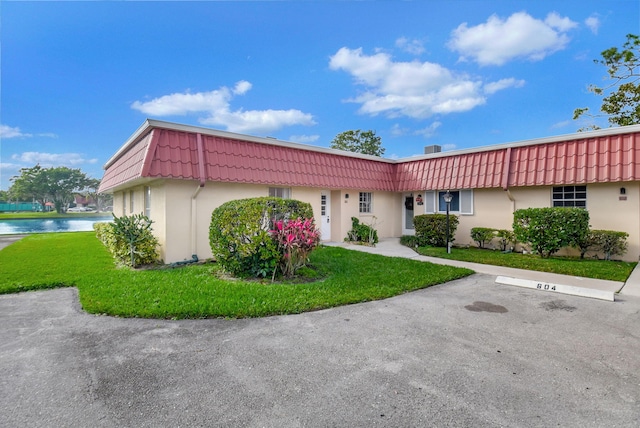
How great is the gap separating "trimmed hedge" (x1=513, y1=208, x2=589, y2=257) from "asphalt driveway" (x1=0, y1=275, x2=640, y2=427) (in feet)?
15.4

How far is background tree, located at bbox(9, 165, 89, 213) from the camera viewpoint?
43.4 metres

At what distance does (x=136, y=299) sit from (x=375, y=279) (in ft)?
14.9

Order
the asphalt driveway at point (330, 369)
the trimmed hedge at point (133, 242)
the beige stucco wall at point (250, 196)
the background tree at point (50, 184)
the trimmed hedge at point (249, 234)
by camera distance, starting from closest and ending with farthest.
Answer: the asphalt driveway at point (330, 369) → the trimmed hedge at point (249, 234) → the trimmed hedge at point (133, 242) → the beige stucco wall at point (250, 196) → the background tree at point (50, 184)

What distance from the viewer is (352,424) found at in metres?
2.19

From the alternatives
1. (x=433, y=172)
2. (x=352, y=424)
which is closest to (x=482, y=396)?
(x=352, y=424)

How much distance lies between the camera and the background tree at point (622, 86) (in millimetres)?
13227

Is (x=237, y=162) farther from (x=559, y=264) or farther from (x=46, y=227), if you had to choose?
(x=46, y=227)

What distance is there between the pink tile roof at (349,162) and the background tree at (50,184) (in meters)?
43.1

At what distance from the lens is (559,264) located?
8016 millimetres

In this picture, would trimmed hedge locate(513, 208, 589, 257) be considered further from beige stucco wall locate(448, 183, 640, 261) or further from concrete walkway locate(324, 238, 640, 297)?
concrete walkway locate(324, 238, 640, 297)

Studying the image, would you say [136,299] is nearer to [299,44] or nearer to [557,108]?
[299,44]

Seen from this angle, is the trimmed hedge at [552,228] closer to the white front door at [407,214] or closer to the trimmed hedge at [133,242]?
the white front door at [407,214]

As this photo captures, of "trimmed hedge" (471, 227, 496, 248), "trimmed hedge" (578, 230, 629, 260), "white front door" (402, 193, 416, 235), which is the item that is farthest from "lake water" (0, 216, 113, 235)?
"trimmed hedge" (578, 230, 629, 260)

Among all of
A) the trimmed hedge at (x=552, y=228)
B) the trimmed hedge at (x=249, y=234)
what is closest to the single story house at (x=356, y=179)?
the trimmed hedge at (x=552, y=228)
